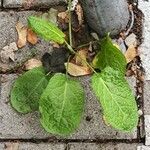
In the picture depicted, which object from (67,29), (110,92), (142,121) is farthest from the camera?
(67,29)

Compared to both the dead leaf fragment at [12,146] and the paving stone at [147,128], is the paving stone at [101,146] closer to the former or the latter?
the paving stone at [147,128]

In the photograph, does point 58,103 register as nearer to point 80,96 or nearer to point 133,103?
point 80,96

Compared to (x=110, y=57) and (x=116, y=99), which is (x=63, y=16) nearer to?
(x=110, y=57)

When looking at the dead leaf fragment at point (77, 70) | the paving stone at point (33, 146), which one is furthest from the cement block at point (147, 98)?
the paving stone at point (33, 146)

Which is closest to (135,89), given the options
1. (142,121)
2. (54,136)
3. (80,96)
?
(142,121)

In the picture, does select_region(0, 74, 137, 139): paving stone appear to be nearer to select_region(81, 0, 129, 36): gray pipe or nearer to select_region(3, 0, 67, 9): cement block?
select_region(81, 0, 129, 36): gray pipe

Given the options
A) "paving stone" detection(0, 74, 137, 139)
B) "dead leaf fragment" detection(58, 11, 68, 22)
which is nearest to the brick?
"paving stone" detection(0, 74, 137, 139)

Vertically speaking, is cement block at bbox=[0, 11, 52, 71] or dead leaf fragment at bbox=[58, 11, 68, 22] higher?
dead leaf fragment at bbox=[58, 11, 68, 22]
